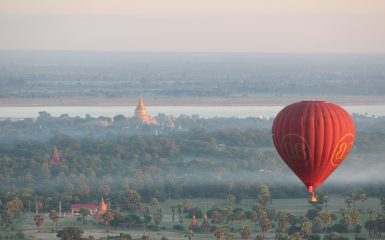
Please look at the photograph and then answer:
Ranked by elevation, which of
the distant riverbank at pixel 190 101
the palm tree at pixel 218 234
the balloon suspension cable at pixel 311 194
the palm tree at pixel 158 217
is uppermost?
the distant riverbank at pixel 190 101

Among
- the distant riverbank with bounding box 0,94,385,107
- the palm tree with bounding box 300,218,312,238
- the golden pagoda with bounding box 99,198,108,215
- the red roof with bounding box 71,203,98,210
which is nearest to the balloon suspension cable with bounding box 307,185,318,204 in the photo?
the palm tree with bounding box 300,218,312,238

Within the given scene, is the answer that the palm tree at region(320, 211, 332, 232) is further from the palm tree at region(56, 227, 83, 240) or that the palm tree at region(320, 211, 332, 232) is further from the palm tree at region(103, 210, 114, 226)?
the palm tree at region(56, 227, 83, 240)

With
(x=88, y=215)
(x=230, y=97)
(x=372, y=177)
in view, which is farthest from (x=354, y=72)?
(x=88, y=215)

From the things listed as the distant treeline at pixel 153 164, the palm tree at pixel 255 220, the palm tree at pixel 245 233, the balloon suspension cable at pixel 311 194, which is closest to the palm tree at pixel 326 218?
the palm tree at pixel 255 220

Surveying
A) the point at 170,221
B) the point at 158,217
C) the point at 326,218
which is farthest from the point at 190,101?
the point at 326,218

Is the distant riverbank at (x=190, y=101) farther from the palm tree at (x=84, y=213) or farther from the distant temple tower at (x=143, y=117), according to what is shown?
the palm tree at (x=84, y=213)

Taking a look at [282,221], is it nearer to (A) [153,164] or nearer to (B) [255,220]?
(B) [255,220]
